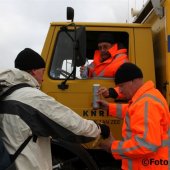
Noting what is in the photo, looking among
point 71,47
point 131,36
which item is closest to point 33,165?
point 71,47

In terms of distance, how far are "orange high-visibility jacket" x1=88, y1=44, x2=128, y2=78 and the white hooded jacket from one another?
5.00ft

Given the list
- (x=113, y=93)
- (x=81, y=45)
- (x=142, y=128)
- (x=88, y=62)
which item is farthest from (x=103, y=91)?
(x=142, y=128)

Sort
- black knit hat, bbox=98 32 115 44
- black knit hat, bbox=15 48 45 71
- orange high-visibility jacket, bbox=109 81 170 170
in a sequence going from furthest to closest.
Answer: black knit hat, bbox=98 32 115 44, orange high-visibility jacket, bbox=109 81 170 170, black knit hat, bbox=15 48 45 71

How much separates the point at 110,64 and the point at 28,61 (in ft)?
5.09

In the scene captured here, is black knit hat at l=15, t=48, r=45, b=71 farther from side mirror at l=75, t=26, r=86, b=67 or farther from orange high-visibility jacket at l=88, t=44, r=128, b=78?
orange high-visibility jacket at l=88, t=44, r=128, b=78

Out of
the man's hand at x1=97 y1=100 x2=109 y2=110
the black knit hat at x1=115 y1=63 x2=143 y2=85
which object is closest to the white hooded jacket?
the black knit hat at x1=115 y1=63 x2=143 y2=85

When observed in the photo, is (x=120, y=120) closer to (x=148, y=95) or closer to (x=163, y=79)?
(x=163, y=79)

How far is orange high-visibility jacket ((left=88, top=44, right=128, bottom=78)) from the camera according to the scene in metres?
3.98

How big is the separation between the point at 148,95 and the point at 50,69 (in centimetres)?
153

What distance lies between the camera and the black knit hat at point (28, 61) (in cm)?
262

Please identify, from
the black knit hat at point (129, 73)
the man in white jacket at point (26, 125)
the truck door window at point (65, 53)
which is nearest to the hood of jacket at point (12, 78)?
the man in white jacket at point (26, 125)

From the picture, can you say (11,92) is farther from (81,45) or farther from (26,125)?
(81,45)

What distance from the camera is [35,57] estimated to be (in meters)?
2.64

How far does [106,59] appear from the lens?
13.5 ft
